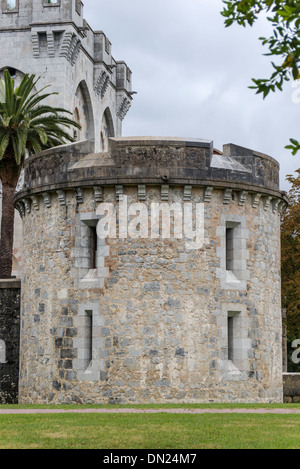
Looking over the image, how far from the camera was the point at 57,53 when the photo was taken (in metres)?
46.9

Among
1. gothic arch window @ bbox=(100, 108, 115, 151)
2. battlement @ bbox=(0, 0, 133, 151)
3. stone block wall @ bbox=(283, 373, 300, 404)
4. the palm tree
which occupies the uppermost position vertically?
battlement @ bbox=(0, 0, 133, 151)

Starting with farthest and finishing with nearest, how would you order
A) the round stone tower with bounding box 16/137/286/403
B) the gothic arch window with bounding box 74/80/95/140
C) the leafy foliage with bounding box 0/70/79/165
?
the gothic arch window with bounding box 74/80/95/140 < the leafy foliage with bounding box 0/70/79/165 < the round stone tower with bounding box 16/137/286/403

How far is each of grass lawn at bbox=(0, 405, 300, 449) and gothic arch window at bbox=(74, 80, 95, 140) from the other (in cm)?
3604

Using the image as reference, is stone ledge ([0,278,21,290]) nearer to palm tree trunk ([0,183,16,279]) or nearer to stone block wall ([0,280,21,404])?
stone block wall ([0,280,21,404])

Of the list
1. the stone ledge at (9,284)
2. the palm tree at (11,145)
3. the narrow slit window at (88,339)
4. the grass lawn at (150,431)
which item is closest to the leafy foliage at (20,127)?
the palm tree at (11,145)

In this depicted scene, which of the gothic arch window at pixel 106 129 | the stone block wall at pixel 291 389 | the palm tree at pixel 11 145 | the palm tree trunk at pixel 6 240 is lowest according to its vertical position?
the stone block wall at pixel 291 389

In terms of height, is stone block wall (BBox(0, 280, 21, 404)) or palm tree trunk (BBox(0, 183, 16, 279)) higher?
palm tree trunk (BBox(0, 183, 16, 279))

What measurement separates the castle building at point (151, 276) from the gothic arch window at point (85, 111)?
29.2 meters

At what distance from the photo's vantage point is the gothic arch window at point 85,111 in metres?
50.3

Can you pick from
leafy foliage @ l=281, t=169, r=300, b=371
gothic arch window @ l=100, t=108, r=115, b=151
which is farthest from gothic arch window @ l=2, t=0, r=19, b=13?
leafy foliage @ l=281, t=169, r=300, b=371

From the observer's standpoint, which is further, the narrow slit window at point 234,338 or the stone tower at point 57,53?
the stone tower at point 57,53

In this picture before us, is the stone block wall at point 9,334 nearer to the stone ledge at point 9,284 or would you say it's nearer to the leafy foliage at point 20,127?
the stone ledge at point 9,284

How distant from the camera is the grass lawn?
1193 centimetres

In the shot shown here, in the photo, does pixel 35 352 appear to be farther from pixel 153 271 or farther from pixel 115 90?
pixel 115 90
